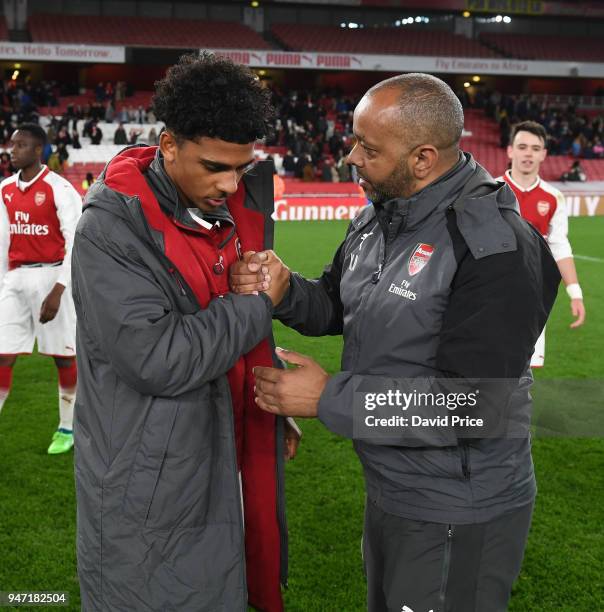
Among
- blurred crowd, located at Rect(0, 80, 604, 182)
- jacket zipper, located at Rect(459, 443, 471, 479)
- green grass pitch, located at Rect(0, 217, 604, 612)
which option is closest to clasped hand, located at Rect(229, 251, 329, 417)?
jacket zipper, located at Rect(459, 443, 471, 479)

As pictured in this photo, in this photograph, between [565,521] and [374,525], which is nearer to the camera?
[374,525]

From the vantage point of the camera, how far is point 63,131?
2559 cm

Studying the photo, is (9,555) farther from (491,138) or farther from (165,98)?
(491,138)

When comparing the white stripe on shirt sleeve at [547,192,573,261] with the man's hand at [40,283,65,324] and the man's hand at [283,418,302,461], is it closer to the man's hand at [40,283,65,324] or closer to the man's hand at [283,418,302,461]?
the man's hand at [40,283,65,324]

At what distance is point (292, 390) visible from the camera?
2178 mm

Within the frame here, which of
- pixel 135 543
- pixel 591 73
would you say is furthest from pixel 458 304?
pixel 591 73

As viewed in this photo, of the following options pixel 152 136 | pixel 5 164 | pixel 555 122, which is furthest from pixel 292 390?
pixel 555 122

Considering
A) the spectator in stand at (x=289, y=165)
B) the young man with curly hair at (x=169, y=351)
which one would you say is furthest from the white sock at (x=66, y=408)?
the spectator in stand at (x=289, y=165)

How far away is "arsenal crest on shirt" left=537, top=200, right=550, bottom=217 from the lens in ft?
18.9

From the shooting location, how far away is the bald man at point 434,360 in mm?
1998

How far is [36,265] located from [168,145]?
3.75 metres

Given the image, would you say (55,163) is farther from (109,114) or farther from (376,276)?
(376,276)

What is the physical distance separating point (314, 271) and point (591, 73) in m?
32.2

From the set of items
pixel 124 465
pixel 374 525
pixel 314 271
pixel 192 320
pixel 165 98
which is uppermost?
pixel 165 98
